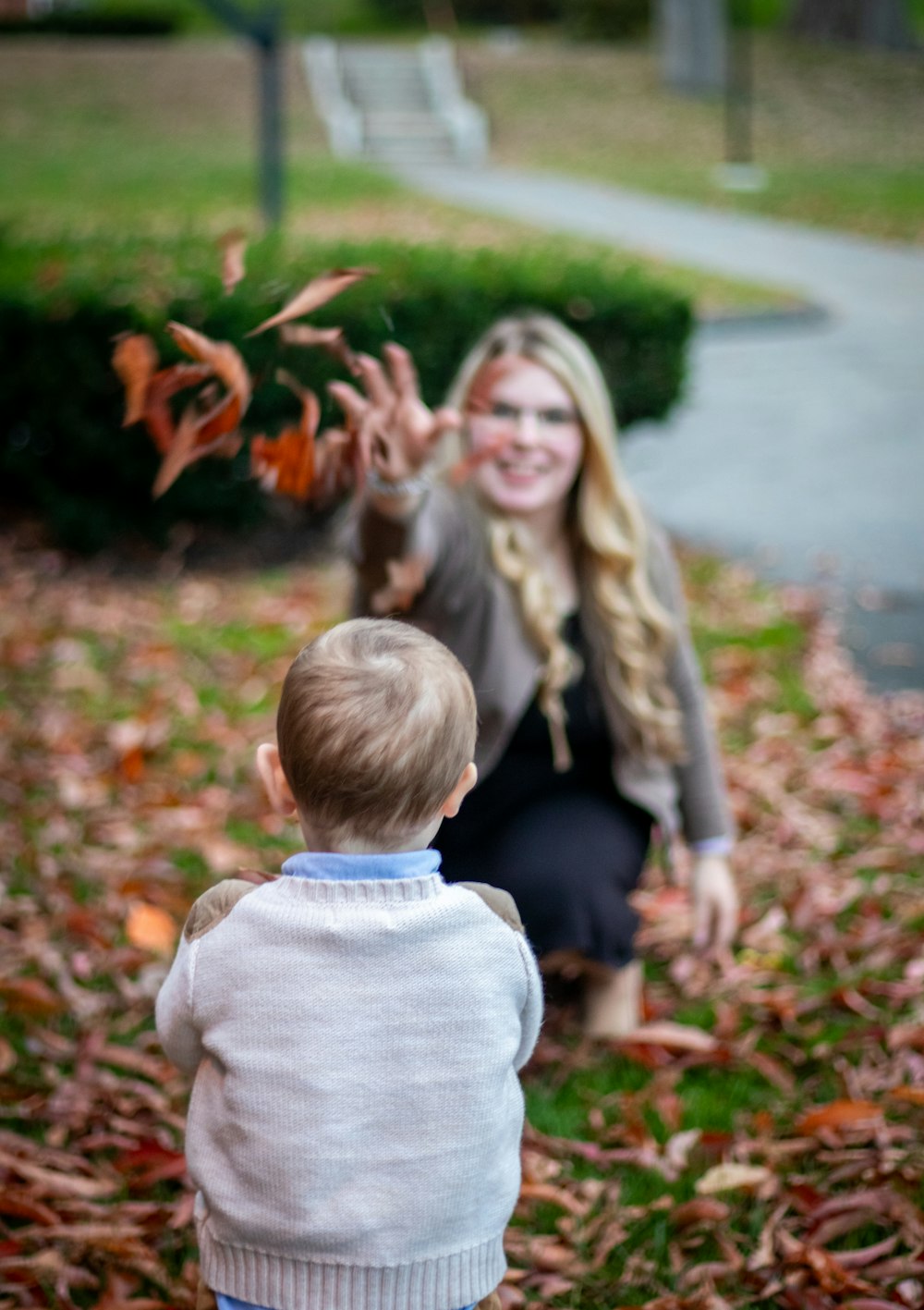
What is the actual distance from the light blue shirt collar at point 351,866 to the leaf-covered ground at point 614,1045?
1.26 meters

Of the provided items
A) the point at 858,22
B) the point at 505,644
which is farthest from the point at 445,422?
the point at 858,22

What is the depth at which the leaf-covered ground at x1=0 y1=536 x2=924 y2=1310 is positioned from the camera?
2.56 metres

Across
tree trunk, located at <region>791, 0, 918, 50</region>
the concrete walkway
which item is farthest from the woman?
tree trunk, located at <region>791, 0, 918, 50</region>

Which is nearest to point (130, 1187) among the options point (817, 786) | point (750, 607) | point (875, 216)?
point (817, 786)

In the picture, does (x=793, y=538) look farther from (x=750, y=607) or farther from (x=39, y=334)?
(x=39, y=334)

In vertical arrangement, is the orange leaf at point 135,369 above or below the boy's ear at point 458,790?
above

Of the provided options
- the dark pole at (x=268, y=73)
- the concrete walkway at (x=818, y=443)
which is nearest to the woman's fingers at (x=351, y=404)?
the concrete walkway at (x=818, y=443)

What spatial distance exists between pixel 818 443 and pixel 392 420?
24.0 feet

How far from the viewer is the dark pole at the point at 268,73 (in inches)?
484

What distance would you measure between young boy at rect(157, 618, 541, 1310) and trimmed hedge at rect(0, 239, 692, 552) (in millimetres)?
4704

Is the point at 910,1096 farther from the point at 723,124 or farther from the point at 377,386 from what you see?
the point at 723,124

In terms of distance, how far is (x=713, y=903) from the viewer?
3.12 metres

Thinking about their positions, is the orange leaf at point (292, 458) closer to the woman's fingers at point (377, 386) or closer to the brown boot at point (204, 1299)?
the woman's fingers at point (377, 386)

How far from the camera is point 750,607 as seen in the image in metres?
6.32
